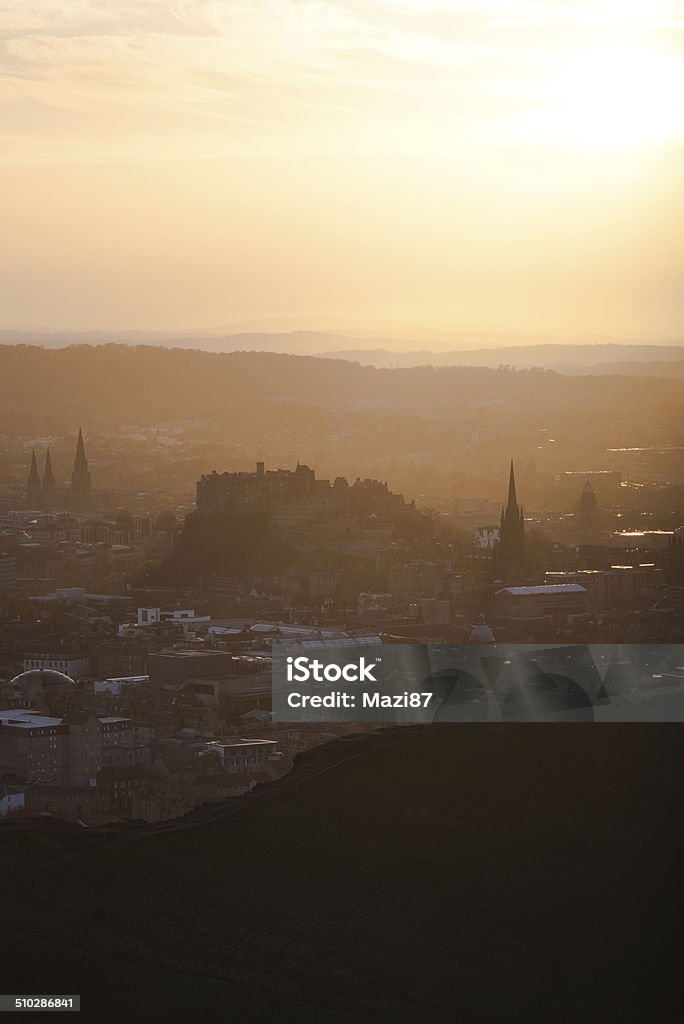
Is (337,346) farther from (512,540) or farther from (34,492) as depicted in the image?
(512,540)

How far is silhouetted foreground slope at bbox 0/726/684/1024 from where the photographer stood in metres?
7.93

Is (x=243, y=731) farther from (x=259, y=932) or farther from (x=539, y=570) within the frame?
(x=539, y=570)

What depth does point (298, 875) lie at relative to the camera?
9156mm

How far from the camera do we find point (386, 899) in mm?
8969

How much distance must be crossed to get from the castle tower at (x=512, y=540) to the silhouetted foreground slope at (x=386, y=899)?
24.8 metres

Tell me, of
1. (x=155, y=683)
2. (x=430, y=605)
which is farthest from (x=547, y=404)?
(x=155, y=683)

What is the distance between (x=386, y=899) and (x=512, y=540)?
28.4m

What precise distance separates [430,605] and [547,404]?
43541 mm

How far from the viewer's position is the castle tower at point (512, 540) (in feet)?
118

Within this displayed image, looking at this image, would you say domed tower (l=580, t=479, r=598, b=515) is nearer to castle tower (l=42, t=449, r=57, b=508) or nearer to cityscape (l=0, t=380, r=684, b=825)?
cityscape (l=0, t=380, r=684, b=825)

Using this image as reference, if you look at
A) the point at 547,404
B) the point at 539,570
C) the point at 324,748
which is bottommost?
the point at 324,748

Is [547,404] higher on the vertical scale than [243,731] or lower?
higher

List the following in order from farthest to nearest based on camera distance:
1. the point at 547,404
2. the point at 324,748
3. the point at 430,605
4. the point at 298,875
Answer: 1. the point at 547,404
2. the point at 430,605
3. the point at 324,748
4. the point at 298,875

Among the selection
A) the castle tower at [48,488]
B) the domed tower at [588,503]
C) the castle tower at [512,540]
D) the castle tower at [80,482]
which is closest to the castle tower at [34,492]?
the castle tower at [48,488]
